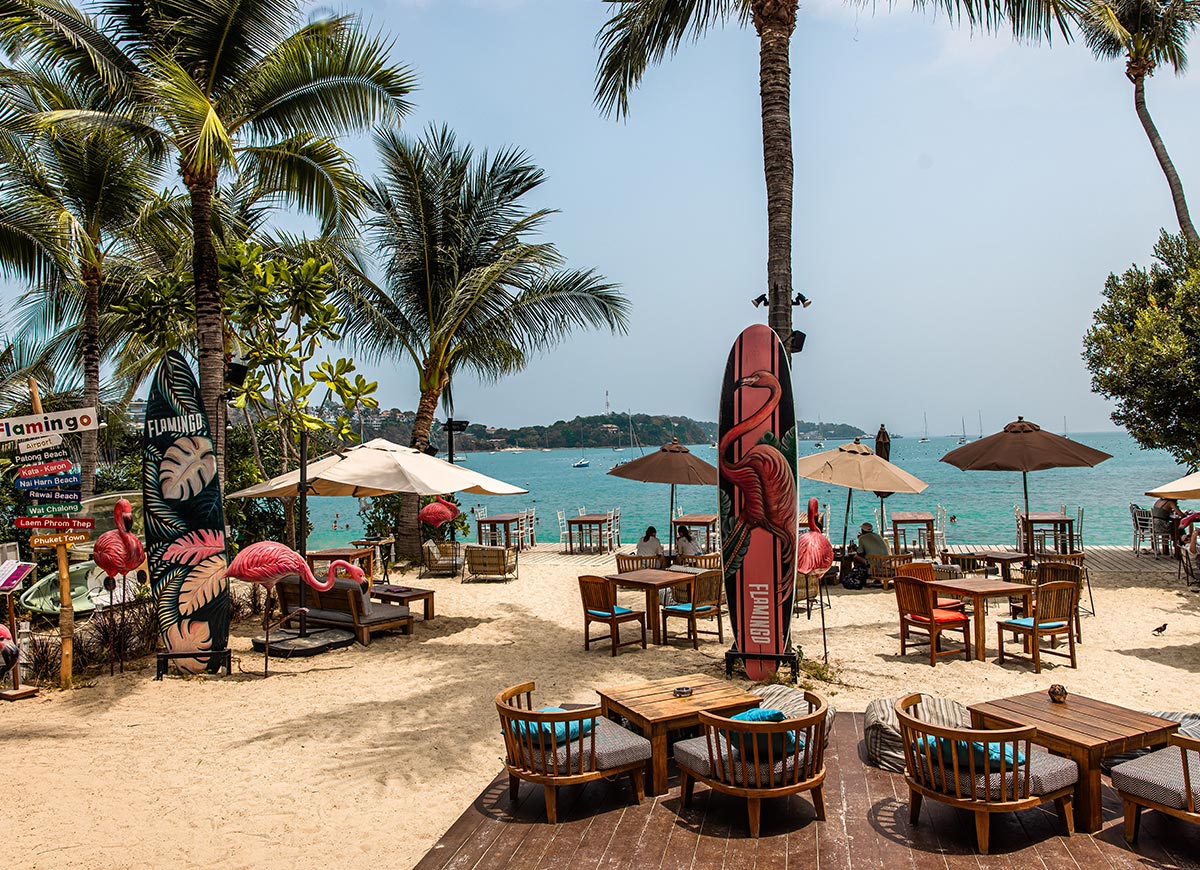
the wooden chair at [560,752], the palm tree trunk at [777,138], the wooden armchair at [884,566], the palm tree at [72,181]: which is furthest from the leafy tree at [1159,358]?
the palm tree at [72,181]

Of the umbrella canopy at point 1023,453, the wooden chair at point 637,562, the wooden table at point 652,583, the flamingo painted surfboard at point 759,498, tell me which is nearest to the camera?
the flamingo painted surfboard at point 759,498

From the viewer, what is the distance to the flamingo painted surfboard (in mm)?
8734

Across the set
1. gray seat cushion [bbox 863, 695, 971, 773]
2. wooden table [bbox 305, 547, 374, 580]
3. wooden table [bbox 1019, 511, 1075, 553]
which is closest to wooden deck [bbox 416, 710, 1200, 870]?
gray seat cushion [bbox 863, 695, 971, 773]

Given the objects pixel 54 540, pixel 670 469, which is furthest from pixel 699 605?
pixel 54 540

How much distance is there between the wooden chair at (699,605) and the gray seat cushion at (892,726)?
4590 mm

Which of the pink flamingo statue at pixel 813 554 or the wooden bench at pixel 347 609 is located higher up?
the pink flamingo statue at pixel 813 554

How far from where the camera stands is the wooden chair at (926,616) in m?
9.60

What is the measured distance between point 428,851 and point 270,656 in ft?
20.3

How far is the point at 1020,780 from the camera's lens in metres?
4.81

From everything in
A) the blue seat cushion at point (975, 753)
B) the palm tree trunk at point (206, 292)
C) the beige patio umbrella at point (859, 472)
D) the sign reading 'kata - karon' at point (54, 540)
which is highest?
the palm tree trunk at point (206, 292)

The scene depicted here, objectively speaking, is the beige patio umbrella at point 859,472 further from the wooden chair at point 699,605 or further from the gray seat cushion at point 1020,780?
the gray seat cushion at point 1020,780

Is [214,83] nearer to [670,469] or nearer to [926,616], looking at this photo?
[670,469]

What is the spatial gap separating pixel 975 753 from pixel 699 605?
6354mm

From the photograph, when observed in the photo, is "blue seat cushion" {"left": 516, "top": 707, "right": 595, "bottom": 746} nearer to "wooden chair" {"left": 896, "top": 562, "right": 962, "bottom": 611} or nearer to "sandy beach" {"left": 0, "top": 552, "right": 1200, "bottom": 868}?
"sandy beach" {"left": 0, "top": 552, "right": 1200, "bottom": 868}
